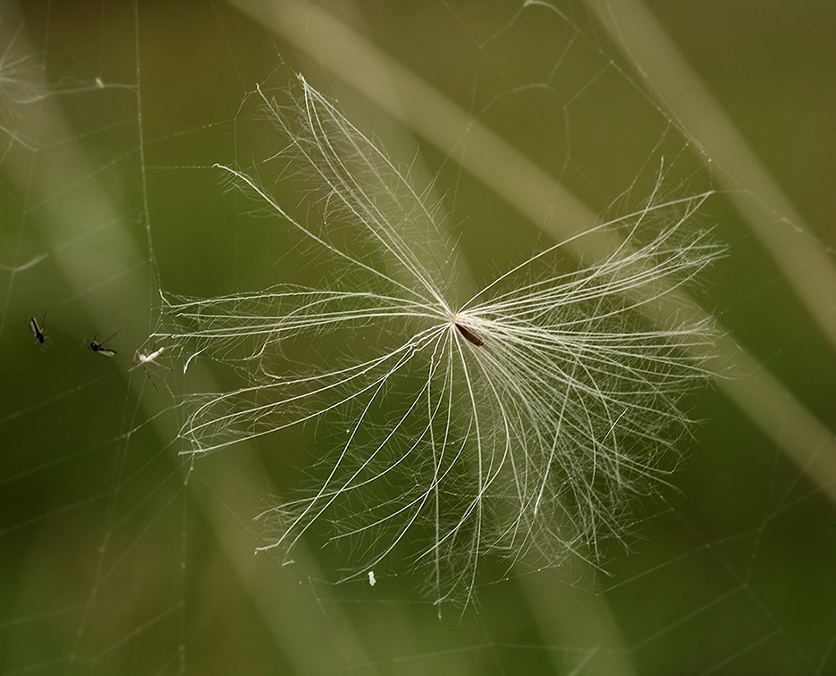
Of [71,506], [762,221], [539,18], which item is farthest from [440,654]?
[539,18]

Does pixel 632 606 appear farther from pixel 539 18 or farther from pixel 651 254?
pixel 539 18

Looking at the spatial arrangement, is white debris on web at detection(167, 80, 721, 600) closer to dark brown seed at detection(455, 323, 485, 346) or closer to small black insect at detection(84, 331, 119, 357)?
dark brown seed at detection(455, 323, 485, 346)

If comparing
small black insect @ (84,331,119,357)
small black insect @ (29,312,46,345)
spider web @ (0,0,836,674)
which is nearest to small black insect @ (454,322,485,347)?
spider web @ (0,0,836,674)

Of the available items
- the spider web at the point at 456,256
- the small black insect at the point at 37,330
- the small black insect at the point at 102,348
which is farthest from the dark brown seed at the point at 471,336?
the small black insect at the point at 37,330

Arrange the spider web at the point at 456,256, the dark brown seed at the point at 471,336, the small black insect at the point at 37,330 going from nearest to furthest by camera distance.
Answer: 1. the dark brown seed at the point at 471,336
2. the spider web at the point at 456,256
3. the small black insect at the point at 37,330

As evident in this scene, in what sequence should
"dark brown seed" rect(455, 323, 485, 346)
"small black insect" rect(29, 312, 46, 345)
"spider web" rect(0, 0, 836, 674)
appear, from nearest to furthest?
"dark brown seed" rect(455, 323, 485, 346), "spider web" rect(0, 0, 836, 674), "small black insect" rect(29, 312, 46, 345)

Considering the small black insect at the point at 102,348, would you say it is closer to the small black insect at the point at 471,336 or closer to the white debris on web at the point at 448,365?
the white debris on web at the point at 448,365
